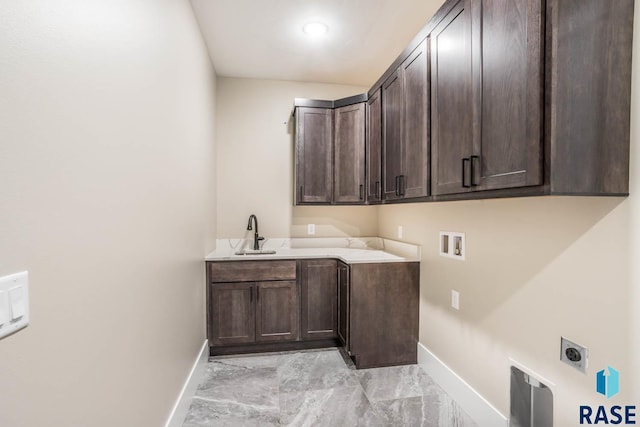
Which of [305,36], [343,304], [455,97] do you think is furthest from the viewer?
[343,304]

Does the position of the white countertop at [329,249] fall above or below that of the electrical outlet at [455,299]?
above

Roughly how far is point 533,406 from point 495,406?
0.88 ft

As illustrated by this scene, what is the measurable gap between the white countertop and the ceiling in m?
1.76

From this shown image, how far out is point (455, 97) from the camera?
159 centimetres

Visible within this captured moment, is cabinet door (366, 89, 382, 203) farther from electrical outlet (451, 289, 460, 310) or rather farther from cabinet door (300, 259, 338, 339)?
electrical outlet (451, 289, 460, 310)

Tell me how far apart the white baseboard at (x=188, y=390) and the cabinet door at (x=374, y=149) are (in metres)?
1.92

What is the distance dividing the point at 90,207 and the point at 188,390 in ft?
5.38

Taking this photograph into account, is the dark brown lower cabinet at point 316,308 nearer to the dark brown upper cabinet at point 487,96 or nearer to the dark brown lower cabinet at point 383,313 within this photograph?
the dark brown lower cabinet at point 383,313

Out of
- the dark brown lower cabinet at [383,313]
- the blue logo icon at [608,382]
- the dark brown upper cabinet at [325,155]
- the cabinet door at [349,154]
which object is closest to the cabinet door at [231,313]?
the dark brown lower cabinet at [383,313]

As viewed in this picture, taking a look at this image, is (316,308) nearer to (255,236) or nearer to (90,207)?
(255,236)

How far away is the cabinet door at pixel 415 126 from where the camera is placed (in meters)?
1.88

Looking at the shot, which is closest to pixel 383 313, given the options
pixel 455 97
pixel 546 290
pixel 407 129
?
pixel 546 290

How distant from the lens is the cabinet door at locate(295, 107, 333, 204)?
3.12 metres

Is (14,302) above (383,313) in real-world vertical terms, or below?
above
